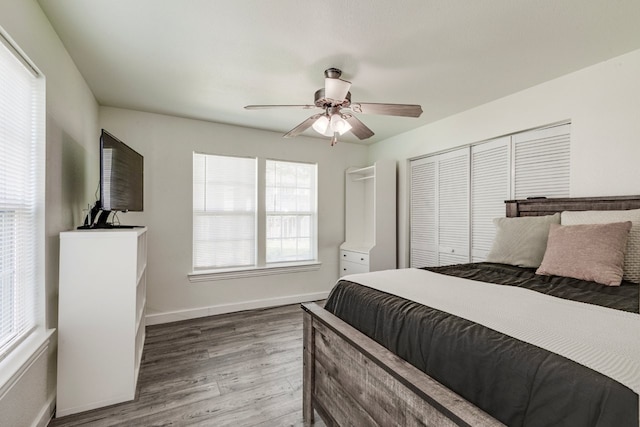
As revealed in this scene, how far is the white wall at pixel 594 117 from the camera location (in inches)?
85.7

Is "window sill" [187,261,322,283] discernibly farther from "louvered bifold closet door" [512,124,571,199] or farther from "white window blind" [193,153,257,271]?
"louvered bifold closet door" [512,124,571,199]

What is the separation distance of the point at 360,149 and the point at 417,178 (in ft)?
3.87

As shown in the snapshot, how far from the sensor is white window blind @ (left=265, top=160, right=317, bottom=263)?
424 centimetres

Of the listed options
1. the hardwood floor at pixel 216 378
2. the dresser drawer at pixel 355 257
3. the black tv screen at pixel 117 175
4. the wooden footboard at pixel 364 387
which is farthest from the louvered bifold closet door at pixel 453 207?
the black tv screen at pixel 117 175

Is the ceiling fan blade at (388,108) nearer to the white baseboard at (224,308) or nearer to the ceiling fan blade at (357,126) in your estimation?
the ceiling fan blade at (357,126)

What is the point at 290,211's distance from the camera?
173 inches

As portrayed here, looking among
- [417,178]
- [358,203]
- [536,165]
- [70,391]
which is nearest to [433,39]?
[536,165]

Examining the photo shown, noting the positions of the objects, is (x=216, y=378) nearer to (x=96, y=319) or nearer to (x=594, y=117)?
(x=96, y=319)

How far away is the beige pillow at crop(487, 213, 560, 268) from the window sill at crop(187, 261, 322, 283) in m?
2.56

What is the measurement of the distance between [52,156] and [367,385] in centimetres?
232

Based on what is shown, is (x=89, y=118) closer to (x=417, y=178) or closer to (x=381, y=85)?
(x=381, y=85)

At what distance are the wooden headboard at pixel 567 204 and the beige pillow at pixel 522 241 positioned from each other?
0.25 metres

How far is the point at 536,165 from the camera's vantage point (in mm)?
2830

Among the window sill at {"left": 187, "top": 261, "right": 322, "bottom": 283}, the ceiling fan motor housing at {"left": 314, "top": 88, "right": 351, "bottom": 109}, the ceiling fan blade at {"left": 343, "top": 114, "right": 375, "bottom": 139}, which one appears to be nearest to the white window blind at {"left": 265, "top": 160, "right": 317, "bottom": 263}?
the window sill at {"left": 187, "top": 261, "right": 322, "bottom": 283}
